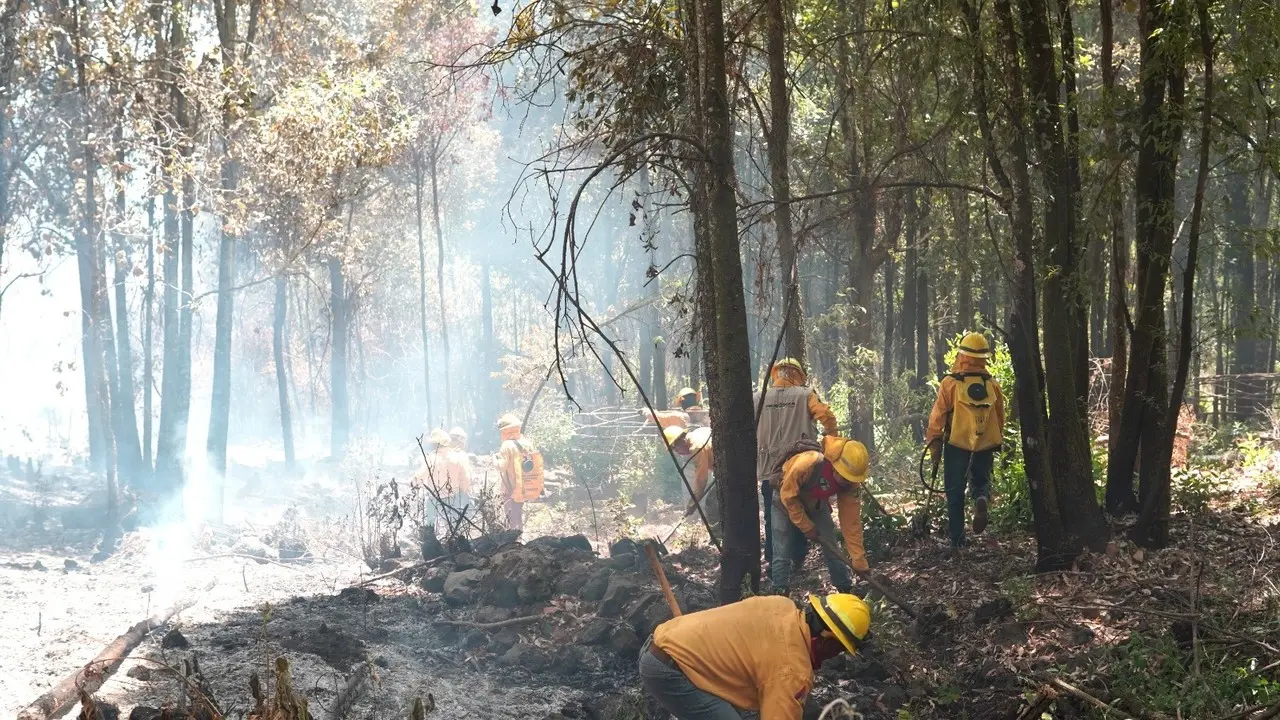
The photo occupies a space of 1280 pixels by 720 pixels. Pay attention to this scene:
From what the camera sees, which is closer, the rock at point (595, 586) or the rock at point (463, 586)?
the rock at point (595, 586)

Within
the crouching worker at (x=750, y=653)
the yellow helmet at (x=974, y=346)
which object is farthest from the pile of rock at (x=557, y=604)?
the yellow helmet at (x=974, y=346)

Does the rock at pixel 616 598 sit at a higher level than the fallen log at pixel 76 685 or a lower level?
lower

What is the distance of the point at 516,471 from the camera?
15898mm

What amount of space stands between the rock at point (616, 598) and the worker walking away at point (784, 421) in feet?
3.81

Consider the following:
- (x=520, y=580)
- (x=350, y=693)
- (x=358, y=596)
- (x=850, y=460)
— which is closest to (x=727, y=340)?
(x=850, y=460)

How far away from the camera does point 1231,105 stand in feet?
24.4

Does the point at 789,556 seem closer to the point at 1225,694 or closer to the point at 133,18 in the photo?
the point at 1225,694

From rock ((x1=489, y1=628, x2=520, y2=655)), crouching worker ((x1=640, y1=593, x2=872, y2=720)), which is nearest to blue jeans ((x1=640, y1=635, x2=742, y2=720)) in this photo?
crouching worker ((x1=640, y1=593, x2=872, y2=720))

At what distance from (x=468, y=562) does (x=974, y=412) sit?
508cm

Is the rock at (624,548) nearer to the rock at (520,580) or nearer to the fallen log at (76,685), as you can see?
the rock at (520,580)

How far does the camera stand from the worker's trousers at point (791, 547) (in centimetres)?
891

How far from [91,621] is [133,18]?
1091cm

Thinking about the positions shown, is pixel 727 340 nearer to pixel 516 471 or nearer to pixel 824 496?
pixel 824 496

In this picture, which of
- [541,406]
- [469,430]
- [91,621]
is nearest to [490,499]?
[91,621]
